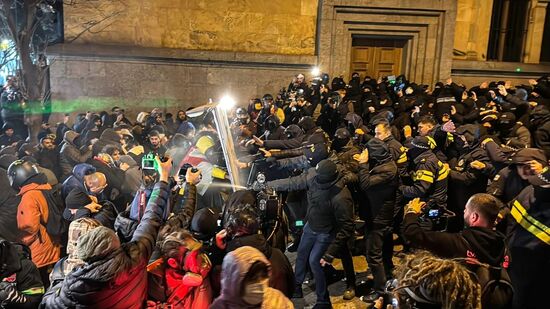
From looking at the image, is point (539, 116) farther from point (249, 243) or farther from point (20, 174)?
point (20, 174)

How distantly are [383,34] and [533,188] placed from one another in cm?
1071

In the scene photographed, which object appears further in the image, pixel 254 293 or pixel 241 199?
pixel 241 199

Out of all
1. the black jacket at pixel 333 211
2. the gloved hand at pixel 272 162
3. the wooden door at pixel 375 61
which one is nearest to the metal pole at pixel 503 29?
the wooden door at pixel 375 61

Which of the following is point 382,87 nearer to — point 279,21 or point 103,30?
point 279,21

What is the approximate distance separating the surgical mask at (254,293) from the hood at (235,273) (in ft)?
0.11

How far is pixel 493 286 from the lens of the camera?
297cm

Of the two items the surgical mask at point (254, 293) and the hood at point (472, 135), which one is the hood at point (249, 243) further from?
the hood at point (472, 135)

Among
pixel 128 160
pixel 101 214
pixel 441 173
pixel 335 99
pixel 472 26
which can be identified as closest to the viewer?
pixel 101 214

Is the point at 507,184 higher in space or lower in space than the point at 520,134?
lower

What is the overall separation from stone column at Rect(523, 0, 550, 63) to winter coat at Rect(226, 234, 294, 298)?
15.0 metres

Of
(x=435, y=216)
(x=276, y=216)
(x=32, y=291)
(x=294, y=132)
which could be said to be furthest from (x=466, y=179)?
(x=32, y=291)

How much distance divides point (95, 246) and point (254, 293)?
101 centimetres

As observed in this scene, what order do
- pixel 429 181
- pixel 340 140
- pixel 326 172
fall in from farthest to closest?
1. pixel 340 140
2. pixel 429 181
3. pixel 326 172

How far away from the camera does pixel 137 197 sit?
13.3ft
